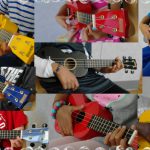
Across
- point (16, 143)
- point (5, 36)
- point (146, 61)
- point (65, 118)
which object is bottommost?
point (16, 143)

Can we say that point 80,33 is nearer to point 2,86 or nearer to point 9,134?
point 2,86

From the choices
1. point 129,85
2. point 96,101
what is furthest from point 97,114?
point 129,85

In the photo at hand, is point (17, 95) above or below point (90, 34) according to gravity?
below

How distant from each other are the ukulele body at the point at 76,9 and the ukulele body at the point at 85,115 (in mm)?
286

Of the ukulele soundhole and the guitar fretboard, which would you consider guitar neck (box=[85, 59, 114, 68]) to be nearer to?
the ukulele soundhole

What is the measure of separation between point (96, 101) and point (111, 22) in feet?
1.06

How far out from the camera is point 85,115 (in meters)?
1.59

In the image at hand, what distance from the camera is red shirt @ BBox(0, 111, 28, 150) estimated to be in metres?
1.62

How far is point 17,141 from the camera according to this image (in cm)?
162

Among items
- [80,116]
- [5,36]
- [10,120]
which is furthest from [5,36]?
[80,116]

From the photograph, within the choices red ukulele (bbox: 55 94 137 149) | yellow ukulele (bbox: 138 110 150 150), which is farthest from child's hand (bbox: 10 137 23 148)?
yellow ukulele (bbox: 138 110 150 150)

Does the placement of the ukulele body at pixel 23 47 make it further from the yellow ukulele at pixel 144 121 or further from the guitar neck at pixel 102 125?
the yellow ukulele at pixel 144 121

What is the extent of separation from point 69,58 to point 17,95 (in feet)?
0.86

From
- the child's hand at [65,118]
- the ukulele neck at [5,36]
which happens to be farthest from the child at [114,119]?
the ukulele neck at [5,36]
